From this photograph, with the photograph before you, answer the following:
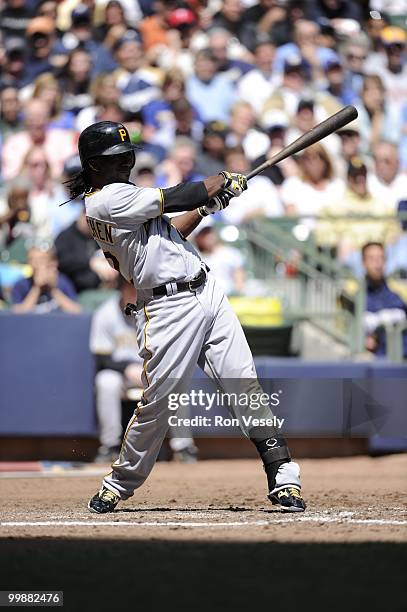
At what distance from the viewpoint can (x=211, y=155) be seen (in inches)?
468

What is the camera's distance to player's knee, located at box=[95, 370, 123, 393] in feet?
32.0

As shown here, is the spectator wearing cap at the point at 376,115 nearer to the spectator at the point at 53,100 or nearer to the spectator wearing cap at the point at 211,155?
the spectator wearing cap at the point at 211,155

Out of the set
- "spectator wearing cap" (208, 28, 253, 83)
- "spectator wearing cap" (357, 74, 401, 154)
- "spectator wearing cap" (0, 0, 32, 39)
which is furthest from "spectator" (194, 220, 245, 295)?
"spectator wearing cap" (0, 0, 32, 39)

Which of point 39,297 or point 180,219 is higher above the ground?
point 180,219

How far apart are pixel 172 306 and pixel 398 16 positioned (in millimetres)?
9949

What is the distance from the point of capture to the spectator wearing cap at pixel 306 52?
13.6 meters

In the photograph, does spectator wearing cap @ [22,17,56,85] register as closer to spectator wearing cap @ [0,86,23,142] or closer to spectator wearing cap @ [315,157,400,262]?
spectator wearing cap @ [0,86,23,142]

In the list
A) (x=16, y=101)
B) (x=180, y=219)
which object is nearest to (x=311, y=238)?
(x=16, y=101)

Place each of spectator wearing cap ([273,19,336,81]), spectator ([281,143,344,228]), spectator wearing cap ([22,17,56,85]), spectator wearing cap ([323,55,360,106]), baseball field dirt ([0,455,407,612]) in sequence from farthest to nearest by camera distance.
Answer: spectator wearing cap ([273,19,336,81]), spectator wearing cap ([323,55,360,106]), spectator wearing cap ([22,17,56,85]), spectator ([281,143,344,228]), baseball field dirt ([0,455,407,612])

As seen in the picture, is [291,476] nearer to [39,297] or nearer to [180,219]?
[180,219]

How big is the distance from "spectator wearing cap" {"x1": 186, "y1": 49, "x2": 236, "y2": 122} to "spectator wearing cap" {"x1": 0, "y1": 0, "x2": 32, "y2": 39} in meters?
2.24

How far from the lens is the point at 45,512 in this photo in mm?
6449

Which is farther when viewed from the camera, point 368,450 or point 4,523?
point 368,450

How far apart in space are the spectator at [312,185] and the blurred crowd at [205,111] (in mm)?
13
